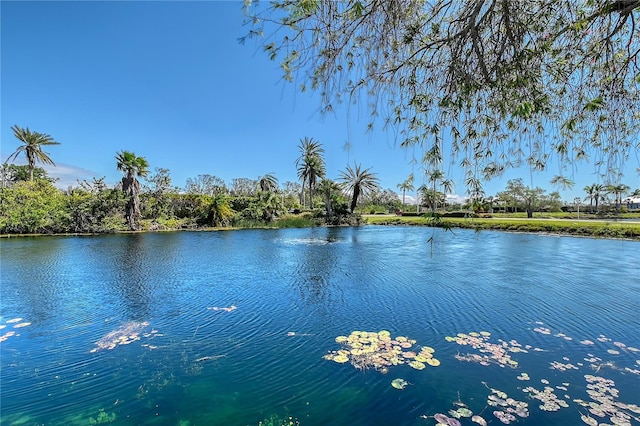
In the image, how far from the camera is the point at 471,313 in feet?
26.2

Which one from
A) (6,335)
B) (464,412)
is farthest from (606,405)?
(6,335)

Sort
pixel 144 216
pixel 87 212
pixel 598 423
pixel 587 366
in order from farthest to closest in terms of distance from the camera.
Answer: pixel 144 216
pixel 87 212
pixel 587 366
pixel 598 423

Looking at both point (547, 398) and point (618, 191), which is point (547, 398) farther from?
point (618, 191)

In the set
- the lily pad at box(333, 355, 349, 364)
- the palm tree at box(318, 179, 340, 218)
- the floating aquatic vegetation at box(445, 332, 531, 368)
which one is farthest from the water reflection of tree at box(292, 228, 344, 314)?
the palm tree at box(318, 179, 340, 218)

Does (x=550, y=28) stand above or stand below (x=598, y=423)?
above

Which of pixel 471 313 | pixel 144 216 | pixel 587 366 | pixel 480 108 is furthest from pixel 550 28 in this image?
pixel 144 216

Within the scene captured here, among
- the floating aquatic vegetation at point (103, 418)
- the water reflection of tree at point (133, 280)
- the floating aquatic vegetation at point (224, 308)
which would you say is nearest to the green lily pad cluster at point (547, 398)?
the floating aquatic vegetation at point (103, 418)

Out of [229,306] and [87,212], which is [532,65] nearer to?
[229,306]

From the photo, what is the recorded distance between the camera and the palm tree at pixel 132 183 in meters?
27.4

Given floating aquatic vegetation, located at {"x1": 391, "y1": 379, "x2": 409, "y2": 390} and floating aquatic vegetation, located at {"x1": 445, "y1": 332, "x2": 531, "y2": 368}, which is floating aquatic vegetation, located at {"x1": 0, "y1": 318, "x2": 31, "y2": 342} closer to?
floating aquatic vegetation, located at {"x1": 391, "y1": 379, "x2": 409, "y2": 390}

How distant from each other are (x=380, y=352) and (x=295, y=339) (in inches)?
→ 69.3

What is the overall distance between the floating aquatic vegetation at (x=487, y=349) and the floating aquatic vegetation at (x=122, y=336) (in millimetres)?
6345

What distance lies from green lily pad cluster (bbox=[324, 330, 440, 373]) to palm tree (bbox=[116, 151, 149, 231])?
27.7 m

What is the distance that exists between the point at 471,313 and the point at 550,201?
57.7 m
